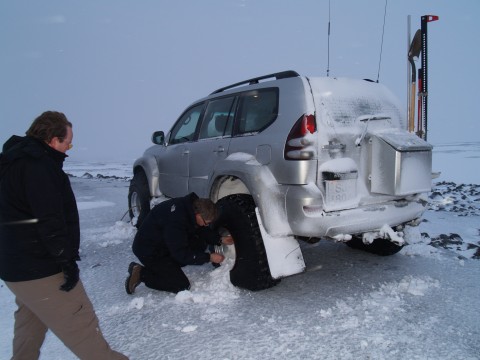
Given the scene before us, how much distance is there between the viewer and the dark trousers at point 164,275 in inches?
148

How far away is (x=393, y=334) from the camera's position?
2.95m

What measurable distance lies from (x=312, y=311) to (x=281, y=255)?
0.55 m

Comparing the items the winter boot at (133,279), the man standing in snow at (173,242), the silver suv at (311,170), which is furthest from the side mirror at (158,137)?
the winter boot at (133,279)

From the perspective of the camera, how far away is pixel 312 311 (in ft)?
11.2

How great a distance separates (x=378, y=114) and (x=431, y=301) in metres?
1.79

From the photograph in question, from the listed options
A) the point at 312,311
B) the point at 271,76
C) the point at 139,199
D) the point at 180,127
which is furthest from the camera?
the point at 139,199

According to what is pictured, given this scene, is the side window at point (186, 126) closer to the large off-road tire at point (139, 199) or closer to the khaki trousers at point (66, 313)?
the large off-road tire at point (139, 199)

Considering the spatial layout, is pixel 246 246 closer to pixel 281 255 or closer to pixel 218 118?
pixel 281 255

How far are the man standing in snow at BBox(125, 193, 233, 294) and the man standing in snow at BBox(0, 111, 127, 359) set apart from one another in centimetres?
137

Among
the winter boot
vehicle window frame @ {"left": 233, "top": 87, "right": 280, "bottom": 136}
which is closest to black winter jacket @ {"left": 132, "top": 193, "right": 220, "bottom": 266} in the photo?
the winter boot

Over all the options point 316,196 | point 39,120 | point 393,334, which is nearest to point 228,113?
point 316,196

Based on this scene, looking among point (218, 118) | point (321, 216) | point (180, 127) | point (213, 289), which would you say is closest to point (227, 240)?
point (213, 289)

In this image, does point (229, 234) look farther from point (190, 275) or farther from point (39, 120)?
point (39, 120)

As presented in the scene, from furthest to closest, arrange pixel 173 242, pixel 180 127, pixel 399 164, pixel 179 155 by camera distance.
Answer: pixel 180 127, pixel 179 155, pixel 173 242, pixel 399 164
